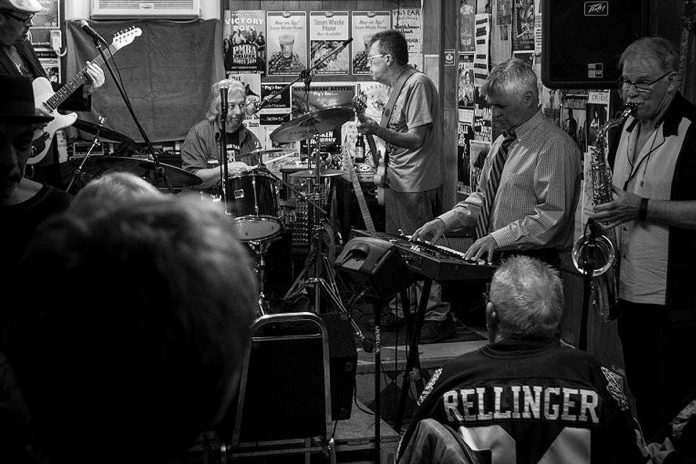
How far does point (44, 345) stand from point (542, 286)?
205 cm

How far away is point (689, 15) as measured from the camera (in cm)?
453

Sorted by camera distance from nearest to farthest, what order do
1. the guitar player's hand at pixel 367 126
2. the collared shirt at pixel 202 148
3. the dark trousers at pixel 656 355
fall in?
the dark trousers at pixel 656 355, the guitar player's hand at pixel 367 126, the collared shirt at pixel 202 148

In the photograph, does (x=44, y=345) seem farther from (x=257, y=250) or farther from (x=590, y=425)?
(x=257, y=250)

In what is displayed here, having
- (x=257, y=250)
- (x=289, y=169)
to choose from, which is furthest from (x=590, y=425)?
(x=289, y=169)

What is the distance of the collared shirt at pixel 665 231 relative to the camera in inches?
148

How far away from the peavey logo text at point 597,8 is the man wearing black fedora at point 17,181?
2.65 meters

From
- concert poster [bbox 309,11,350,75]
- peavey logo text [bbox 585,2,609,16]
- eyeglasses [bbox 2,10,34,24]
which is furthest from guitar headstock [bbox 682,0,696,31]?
concert poster [bbox 309,11,350,75]

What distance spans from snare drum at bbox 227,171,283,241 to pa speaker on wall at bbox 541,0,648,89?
2.52 m

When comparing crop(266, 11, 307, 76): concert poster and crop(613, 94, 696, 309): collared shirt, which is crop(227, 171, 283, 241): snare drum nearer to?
crop(266, 11, 307, 76): concert poster

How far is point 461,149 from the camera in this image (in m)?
7.57

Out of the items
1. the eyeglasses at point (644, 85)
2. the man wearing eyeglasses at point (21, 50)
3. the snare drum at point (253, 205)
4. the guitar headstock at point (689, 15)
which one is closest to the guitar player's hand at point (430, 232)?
the eyeglasses at point (644, 85)

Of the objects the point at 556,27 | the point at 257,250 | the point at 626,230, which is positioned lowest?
the point at 257,250

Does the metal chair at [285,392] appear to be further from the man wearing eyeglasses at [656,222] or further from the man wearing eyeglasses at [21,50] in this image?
the man wearing eyeglasses at [21,50]

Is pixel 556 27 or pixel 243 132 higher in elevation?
pixel 556 27
